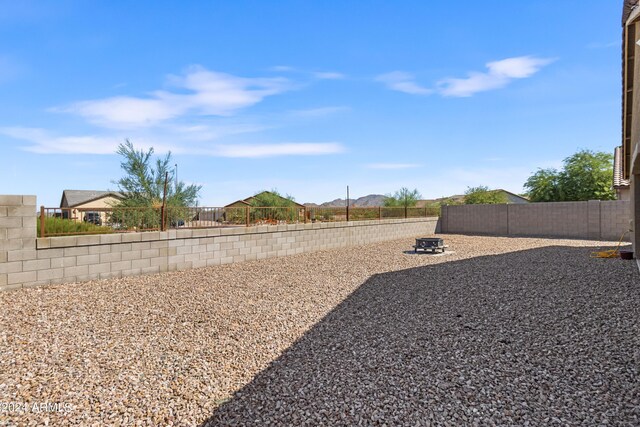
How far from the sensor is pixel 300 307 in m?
6.18

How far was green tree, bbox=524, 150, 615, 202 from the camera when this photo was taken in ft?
82.8

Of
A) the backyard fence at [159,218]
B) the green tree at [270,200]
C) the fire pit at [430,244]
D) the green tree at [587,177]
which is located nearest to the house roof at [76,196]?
the green tree at [270,200]

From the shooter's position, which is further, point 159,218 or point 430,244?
point 430,244

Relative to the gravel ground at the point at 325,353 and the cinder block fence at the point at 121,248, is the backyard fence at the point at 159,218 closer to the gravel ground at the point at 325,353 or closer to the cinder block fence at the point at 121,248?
the cinder block fence at the point at 121,248

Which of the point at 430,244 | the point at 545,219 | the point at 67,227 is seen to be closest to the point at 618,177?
the point at 545,219

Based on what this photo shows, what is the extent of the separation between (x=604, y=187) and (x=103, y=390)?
29920 millimetres

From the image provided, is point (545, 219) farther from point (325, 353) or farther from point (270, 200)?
point (325, 353)

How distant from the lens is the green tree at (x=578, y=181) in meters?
25.2

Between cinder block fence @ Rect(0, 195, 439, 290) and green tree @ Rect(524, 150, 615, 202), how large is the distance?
20469mm

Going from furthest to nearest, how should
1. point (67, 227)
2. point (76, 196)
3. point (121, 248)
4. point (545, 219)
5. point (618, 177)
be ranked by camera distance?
point (76, 196), point (545, 219), point (618, 177), point (121, 248), point (67, 227)

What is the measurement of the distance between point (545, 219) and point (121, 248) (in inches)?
796

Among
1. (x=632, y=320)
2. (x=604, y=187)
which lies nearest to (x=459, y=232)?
(x=604, y=187)

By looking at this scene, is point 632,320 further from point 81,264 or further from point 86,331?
point 81,264

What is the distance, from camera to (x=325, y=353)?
4211mm
